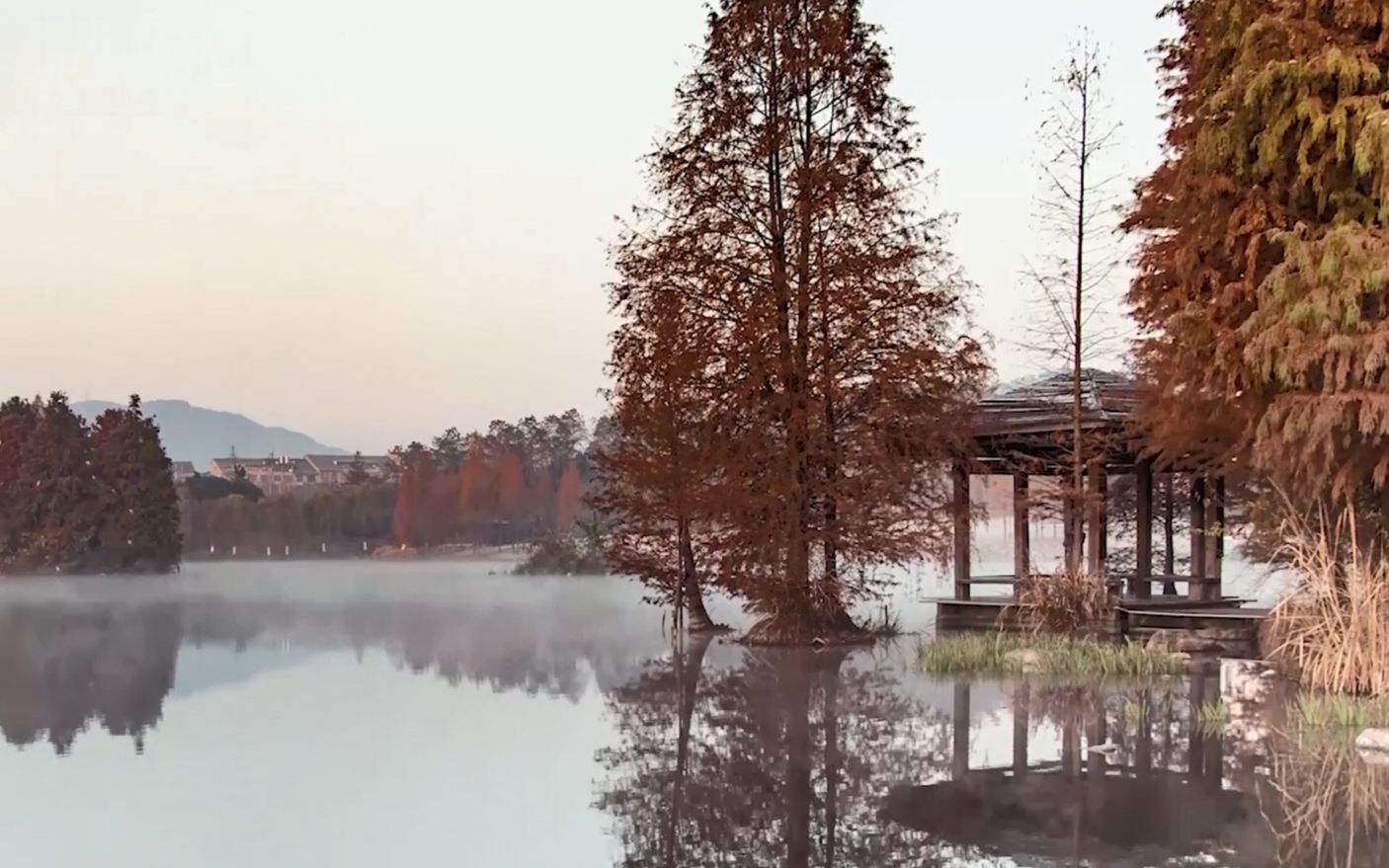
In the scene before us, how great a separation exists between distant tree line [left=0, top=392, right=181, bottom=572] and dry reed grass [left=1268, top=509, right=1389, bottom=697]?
28.2m

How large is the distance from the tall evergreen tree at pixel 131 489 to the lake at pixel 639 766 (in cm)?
1899

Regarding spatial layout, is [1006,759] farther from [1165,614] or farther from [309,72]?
[309,72]

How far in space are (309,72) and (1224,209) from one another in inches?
630

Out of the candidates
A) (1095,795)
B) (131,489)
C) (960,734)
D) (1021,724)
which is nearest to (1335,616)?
(1021,724)

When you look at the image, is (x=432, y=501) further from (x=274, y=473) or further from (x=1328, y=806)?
(x=1328, y=806)

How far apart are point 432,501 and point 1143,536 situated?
23.8 metres

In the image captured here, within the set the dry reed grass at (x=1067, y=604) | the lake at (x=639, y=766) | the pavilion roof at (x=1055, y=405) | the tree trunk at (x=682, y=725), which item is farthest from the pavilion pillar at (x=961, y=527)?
the tree trunk at (x=682, y=725)

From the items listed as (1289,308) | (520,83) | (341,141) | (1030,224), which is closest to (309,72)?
(341,141)

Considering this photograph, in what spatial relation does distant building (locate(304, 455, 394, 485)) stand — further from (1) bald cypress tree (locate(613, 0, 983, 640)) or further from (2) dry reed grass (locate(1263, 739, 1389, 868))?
(2) dry reed grass (locate(1263, 739, 1389, 868))

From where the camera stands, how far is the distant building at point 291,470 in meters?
40.2

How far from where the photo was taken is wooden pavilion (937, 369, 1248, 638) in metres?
16.4

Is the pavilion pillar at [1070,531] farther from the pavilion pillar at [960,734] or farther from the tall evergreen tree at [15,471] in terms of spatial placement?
the tall evergreen tree at [15,471]

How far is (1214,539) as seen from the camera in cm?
1762

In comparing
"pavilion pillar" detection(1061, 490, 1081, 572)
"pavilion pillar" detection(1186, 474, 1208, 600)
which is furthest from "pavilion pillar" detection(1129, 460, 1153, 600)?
"pavilion pillar" detection(1061, 490, 1081, 572)
